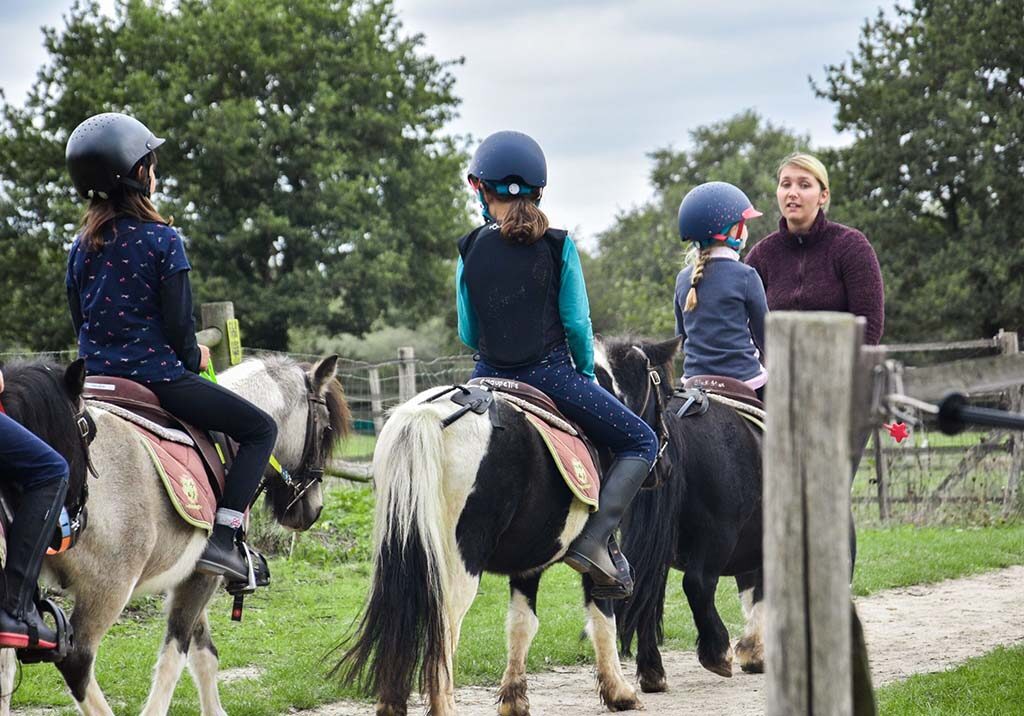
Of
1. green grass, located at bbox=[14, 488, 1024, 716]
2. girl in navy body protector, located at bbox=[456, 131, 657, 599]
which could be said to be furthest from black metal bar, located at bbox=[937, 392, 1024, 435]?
green grass, located at bbox=[14, 488, 1024, 716]

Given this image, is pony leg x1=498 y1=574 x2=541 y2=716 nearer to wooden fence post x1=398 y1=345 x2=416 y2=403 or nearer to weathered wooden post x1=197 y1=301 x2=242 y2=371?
weathered wooden post x1=197 y1=301 x2=242 y2=371

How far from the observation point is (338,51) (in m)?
38.8

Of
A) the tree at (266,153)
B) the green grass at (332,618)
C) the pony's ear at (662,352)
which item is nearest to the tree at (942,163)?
the tree at (266,153)

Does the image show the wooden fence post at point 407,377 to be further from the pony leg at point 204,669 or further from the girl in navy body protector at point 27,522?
the girl in navy body protector at point 27,522

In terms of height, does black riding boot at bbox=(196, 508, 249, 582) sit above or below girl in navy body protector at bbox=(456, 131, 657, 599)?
below

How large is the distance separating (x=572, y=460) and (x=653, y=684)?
1.87 metres

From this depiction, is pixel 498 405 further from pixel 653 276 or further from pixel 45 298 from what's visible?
pixel 653 276

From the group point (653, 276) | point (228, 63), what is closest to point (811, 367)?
point (228, 63)

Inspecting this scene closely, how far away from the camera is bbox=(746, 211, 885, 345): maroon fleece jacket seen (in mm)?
6738

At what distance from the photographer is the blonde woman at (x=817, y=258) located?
6746 mm

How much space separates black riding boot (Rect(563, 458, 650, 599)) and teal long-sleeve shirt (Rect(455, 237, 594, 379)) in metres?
0.51

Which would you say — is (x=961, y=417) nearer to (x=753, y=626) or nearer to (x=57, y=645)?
(x=57, y=645)

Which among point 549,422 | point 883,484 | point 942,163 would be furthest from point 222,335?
point 942,163

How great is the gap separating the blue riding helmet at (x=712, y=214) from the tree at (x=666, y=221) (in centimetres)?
3309
